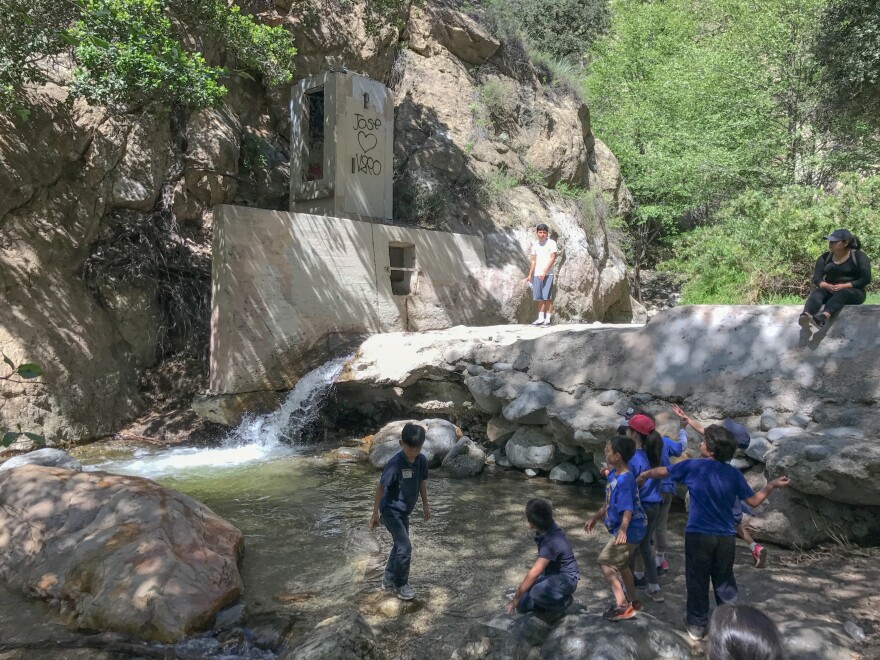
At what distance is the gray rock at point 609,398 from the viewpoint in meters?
6.71

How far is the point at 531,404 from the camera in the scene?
7285 mm

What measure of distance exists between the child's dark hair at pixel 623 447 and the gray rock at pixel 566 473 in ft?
10.9

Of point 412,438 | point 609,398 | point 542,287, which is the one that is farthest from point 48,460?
point 542,287

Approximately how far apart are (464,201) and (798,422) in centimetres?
995

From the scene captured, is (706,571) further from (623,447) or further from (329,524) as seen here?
(329,524)

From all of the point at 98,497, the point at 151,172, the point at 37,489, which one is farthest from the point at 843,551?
the point at 151,172

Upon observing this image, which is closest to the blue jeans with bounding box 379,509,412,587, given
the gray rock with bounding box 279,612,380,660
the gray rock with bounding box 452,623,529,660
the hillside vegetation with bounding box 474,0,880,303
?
the gray rock with bounding box 279,612,380,660

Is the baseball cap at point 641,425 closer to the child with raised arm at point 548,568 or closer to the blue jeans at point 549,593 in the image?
the child with raised arm at point 548,568

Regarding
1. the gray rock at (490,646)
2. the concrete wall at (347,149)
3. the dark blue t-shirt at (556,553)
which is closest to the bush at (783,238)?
the concrete wall at (347,149)

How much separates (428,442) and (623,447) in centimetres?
446

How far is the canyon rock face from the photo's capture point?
922 centimetres

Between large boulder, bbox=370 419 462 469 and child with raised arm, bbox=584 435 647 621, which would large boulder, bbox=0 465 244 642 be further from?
large boulder, bbox=370 419 462 469

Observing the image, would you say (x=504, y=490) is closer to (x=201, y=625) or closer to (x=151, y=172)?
(x=201, y=625)

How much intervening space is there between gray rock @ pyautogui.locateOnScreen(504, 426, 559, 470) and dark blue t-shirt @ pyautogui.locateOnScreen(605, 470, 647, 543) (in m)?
3.57
